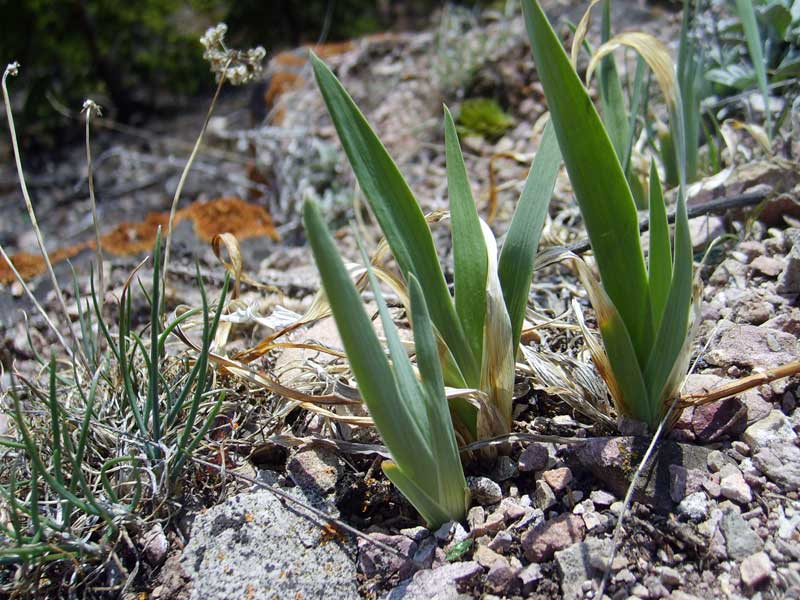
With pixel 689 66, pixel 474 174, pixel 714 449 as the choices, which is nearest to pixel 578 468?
pixel 714 449

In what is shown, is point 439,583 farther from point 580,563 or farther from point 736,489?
point 736,489

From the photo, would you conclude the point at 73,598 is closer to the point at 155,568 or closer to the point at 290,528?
the point at 155,568

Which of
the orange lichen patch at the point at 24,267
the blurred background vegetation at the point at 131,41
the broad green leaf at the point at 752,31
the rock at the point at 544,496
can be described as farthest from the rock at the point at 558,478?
the blurred background vegetation at the point at 131,41

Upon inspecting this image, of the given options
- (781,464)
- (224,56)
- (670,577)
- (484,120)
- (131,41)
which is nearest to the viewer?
(670,577)

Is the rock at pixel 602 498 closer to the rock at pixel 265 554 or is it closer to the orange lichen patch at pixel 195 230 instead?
the rock at pixel 265 554

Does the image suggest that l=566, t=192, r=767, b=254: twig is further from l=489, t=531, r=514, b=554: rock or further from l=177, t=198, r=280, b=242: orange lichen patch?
l=177, t=198, r=280, b=242: orange lichen patch

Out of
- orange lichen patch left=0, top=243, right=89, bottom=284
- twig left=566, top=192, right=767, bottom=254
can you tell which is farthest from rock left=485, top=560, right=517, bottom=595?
orange lichen patch left=0, top=243, right=89, bottom=284

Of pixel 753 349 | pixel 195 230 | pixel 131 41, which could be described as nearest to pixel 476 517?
pixel 753 349
